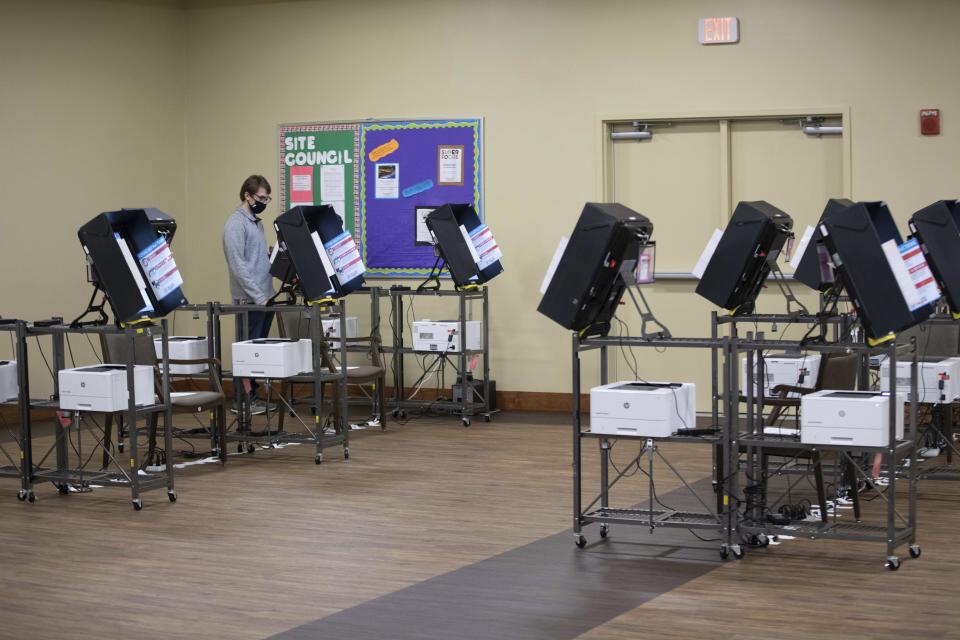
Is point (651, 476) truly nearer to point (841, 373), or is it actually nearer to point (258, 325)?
point (841, 373)

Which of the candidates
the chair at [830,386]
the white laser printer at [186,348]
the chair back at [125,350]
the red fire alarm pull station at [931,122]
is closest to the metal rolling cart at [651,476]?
the chair at [830,386]

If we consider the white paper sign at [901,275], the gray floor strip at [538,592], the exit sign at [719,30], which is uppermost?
the exit sign at [719,30]

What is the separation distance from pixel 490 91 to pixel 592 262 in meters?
5.04

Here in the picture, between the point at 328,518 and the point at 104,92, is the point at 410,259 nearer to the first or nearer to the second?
the point at 104,92

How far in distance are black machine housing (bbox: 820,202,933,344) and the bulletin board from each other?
17.5 ft

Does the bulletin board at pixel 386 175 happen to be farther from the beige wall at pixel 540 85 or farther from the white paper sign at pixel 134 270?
the white paper sign at pixel 134 270

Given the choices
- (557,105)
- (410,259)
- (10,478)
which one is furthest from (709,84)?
(10,478)

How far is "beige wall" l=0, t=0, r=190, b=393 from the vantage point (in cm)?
999

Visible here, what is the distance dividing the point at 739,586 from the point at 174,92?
782cm

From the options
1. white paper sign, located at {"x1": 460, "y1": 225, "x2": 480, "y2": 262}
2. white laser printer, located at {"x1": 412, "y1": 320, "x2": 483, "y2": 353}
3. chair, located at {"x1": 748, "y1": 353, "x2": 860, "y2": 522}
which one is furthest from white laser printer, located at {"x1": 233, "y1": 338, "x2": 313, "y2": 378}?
chair, located at {"x1": 748, "y1": 353, "x2": 860, "y2": 522}

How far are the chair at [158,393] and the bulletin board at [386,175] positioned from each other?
2.71 metres

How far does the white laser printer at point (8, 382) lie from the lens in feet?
24.2

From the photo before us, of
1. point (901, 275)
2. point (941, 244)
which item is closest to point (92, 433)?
point (901, 275)

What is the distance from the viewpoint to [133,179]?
11047 millimetres
